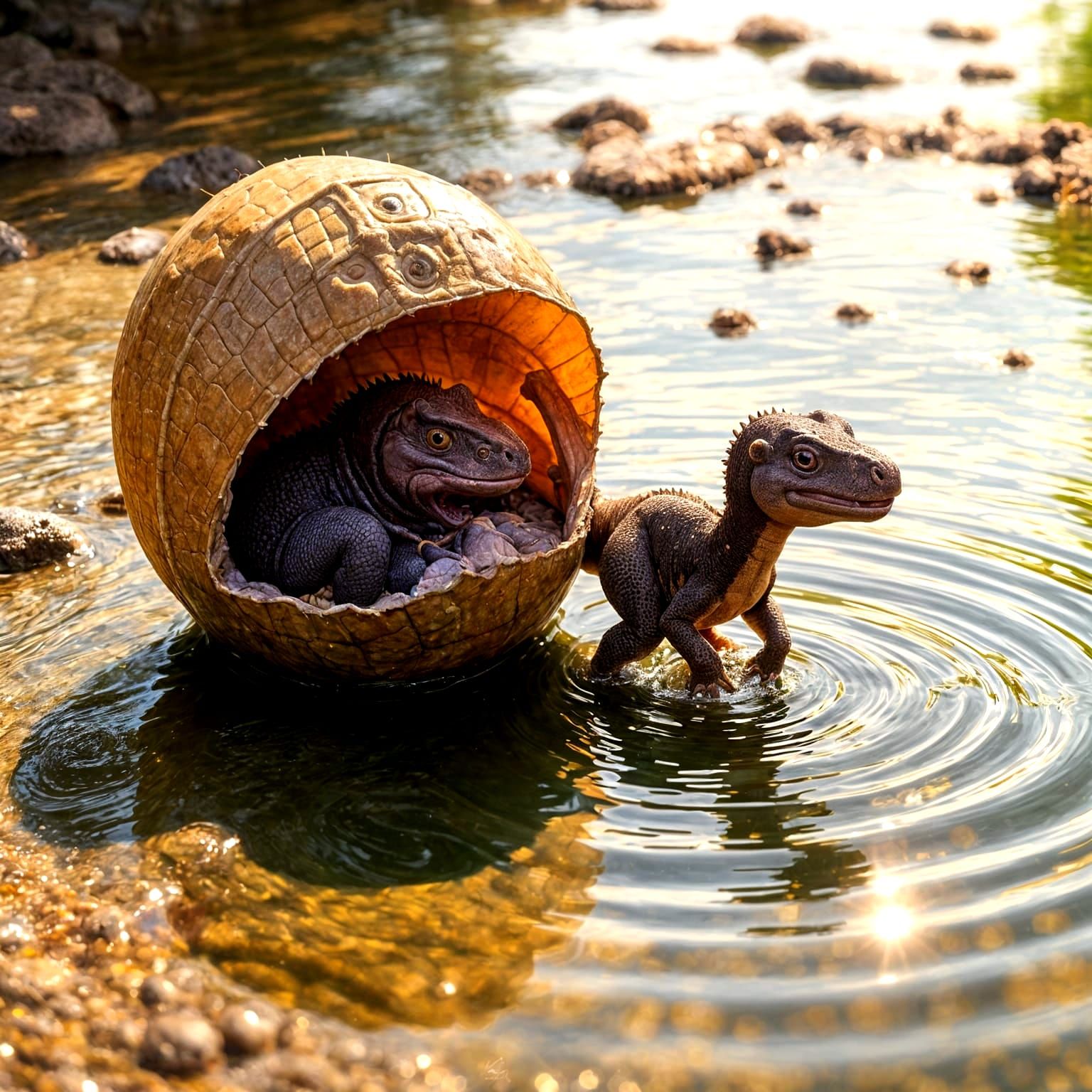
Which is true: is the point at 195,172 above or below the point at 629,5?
above

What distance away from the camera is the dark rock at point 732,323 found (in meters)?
10.6

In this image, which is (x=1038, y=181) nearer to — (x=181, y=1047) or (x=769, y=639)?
(x=769, y=639)

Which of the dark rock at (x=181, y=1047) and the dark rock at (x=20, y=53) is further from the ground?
the dark rock at (x=181, y=1047)

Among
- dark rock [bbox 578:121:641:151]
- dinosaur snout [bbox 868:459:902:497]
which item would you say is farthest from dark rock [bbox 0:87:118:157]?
dinosaur snout [bbox 868:459:902:497]

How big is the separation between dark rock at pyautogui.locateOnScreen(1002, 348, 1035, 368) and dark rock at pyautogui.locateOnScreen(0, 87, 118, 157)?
11.6m

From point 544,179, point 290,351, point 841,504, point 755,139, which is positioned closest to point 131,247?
point 544,179

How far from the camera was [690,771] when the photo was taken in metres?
5.47

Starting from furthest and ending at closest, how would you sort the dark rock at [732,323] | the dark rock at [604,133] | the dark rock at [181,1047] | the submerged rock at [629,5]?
the submerged rock at [629,5] → the dark rock at [604,133] → the dark rock at [732,323] → the dark rock at [181,1047]

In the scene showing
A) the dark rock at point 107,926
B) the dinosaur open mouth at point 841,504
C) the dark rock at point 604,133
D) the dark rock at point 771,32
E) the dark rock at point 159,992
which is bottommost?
the dark rock at point 771,32

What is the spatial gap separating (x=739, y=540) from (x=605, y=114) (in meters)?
12.4

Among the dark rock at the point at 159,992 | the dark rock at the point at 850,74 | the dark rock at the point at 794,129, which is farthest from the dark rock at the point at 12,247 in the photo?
the dark rock at the point at 850,74

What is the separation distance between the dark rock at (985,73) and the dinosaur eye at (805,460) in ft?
51.3

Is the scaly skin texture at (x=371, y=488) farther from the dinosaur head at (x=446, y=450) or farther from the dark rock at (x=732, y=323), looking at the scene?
the dark rock at (x=732, y=323)

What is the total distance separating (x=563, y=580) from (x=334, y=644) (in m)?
1.00
